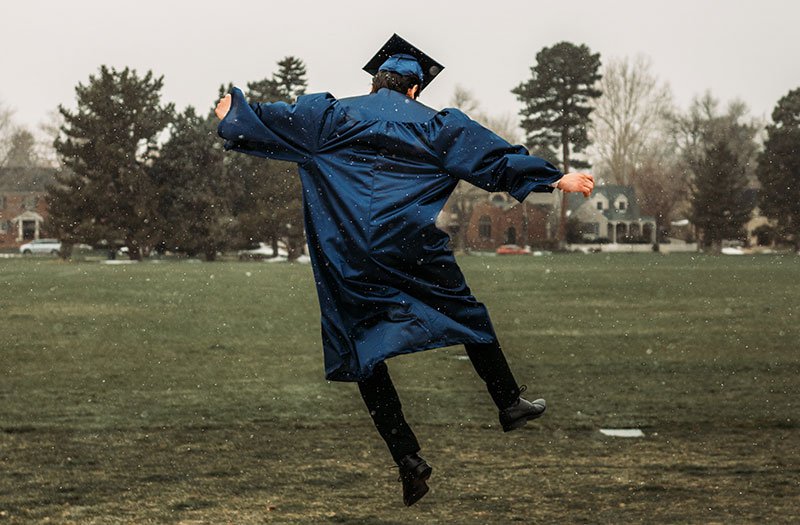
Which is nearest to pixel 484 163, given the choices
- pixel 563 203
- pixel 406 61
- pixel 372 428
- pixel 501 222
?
pixel 406 61

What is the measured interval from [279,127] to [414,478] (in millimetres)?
1418

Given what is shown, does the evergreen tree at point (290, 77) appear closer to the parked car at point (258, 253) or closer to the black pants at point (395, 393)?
the parked car at point (258, 253)

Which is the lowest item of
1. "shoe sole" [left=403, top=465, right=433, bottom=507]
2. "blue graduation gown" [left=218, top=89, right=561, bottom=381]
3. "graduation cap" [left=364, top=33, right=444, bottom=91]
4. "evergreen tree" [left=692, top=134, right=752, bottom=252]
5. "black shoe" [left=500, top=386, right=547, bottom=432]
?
"shoe sole" [left=403, top=465, right=433, bottom=507]

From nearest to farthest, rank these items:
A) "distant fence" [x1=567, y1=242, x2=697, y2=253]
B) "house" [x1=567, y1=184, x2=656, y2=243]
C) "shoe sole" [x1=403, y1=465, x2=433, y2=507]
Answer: "shoe sole" [x1=403, y1=465, x2=433, y2=507] → "distant fence" [x1=567, y1=242, x2=697, y2=253] → "house" [x1=567, y1=184, x2=656, y2=243]

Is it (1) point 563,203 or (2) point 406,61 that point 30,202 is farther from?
(2) point 406,61

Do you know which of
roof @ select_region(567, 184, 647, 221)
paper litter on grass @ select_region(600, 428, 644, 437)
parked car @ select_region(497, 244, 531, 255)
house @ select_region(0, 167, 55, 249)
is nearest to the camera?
paper litter on grass @ select_region(600, 428, 644, 437)

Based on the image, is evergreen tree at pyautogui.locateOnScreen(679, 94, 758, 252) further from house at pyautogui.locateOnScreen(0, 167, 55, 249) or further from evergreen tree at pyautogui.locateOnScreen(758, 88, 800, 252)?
house at pyautogui.locateOnScreen(0, 167, 55, 249)

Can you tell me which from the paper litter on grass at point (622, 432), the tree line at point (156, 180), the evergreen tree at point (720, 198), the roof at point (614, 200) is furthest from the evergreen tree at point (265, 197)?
the paper litter on grass at point (622, 432)

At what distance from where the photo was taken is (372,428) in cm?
1323

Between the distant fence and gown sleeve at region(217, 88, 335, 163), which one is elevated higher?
gown sleeve at region(217, 88, 335, 163)

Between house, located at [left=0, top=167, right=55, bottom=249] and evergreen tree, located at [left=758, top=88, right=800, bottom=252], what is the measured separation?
68.2 metres

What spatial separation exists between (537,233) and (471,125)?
102m

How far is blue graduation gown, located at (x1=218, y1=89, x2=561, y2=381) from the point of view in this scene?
425 centimetres

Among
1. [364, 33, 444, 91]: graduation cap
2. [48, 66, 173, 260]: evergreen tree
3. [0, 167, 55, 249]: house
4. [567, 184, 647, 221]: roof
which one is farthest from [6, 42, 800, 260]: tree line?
[364, 33, 444, 91]: graduation cap
